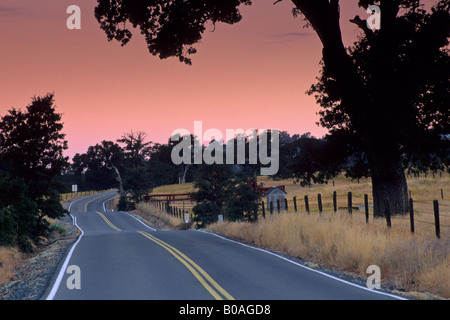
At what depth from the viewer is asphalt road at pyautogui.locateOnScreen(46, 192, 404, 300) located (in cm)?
Result: 965

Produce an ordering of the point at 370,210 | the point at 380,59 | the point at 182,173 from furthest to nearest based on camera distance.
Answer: the point at 182,173 → the point at 370,210 → the point at 380,59

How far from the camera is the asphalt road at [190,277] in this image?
31.6 ft

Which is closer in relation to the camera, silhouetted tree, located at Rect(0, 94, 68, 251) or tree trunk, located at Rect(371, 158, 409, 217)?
tree trunk, located at Rect(371, 158, 409, 217)

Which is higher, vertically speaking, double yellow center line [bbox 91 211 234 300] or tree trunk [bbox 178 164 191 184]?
tree trunk [bbox 178 164 191 184]

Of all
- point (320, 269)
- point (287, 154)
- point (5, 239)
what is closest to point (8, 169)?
point (5, 239)

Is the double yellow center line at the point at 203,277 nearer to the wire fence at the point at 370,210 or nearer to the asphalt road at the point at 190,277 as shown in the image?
the asphalt road at the point at 190,277

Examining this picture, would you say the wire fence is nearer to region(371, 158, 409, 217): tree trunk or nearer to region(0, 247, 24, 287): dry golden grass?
region(371, 158, 409, 217): tree trunk

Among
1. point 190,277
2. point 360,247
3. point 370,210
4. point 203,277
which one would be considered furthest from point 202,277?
point 370,210

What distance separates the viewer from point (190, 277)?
11.6 meters

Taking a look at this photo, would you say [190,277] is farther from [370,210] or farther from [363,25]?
[370,210]

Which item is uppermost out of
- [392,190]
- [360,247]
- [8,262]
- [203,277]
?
[392,190]

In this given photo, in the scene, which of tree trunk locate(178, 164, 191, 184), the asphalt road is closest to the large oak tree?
the asphalt road

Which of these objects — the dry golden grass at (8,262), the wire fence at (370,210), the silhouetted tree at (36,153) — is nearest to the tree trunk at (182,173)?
the wire fence at (370,210)

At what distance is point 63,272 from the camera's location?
1302 cm
